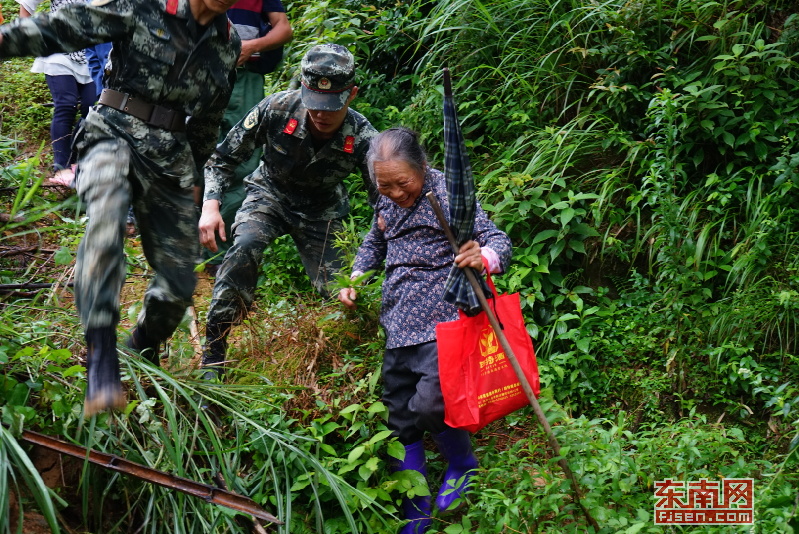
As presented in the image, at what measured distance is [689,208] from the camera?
15.4 ft

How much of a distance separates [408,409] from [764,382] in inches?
74.6

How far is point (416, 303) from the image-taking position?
3.54 meters

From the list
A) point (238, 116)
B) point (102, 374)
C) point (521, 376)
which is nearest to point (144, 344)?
point (102, 374)

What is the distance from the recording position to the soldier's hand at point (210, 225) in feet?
12.7

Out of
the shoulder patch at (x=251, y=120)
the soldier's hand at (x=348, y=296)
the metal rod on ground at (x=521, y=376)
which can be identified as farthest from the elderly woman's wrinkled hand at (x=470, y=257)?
the shoulder patch at (x=251, y=120)

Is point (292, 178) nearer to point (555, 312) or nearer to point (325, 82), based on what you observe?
point (325, 82)

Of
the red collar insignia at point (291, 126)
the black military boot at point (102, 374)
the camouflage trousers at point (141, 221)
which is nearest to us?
the black military boot at point (102, 374)

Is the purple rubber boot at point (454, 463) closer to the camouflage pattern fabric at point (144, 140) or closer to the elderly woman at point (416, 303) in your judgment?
the elderly woman at point (416, 303)

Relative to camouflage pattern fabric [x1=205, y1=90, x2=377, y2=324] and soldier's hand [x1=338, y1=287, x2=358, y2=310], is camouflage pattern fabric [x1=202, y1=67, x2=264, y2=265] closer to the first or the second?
camouflage pattern fabric [x1=205, y1=90, x2=377, y2=324]

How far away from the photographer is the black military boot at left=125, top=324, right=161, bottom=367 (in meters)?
3.56

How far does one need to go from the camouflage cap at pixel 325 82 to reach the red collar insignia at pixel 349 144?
0.27 meters

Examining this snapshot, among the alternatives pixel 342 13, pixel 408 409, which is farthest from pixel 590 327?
pixel 342 13

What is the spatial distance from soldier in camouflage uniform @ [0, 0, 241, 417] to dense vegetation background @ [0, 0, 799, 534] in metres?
0.23

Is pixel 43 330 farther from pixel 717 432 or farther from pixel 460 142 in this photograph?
pixel 717 432
